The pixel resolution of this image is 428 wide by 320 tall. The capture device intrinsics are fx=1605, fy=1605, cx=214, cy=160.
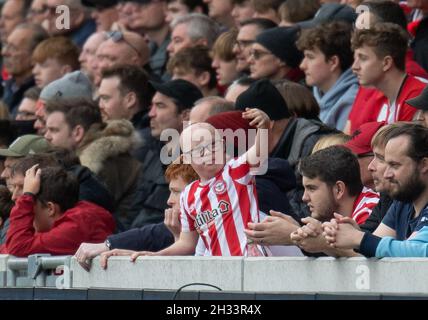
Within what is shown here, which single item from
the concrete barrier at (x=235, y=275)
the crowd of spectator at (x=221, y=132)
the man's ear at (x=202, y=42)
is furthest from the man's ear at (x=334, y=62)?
the concrete barrier at (x=235, y=275)

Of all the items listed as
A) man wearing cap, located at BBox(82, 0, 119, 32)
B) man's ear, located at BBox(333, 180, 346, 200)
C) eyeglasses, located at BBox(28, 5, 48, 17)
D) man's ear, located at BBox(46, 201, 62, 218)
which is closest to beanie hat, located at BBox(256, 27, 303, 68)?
man's ear, located at BBox(46, 201, 62, 218)

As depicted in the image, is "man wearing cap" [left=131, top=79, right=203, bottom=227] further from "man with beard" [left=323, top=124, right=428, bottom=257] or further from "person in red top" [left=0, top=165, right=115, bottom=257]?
"man with beard" [left=323, top=124, right=428, bottom=257]

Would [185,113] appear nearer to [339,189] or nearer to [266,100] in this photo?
[266,100]

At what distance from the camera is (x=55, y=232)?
34.3 ft

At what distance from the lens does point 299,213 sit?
1005cm

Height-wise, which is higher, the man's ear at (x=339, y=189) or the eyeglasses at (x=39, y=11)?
the eyeglasses at (x=39, y=11)

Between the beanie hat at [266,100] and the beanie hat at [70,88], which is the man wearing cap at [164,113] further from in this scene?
the beanie hat at [266,100]

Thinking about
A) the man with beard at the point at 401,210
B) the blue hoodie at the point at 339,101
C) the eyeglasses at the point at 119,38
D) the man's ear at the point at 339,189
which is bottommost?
the man with beard at the point at 401,210

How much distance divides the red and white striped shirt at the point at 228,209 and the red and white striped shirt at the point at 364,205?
57 centimetres

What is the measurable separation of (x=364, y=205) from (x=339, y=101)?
8.51 feet

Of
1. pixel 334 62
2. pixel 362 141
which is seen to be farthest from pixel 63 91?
pixel 362 141

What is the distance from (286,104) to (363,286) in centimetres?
309

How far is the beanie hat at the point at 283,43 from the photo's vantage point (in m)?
12.4
